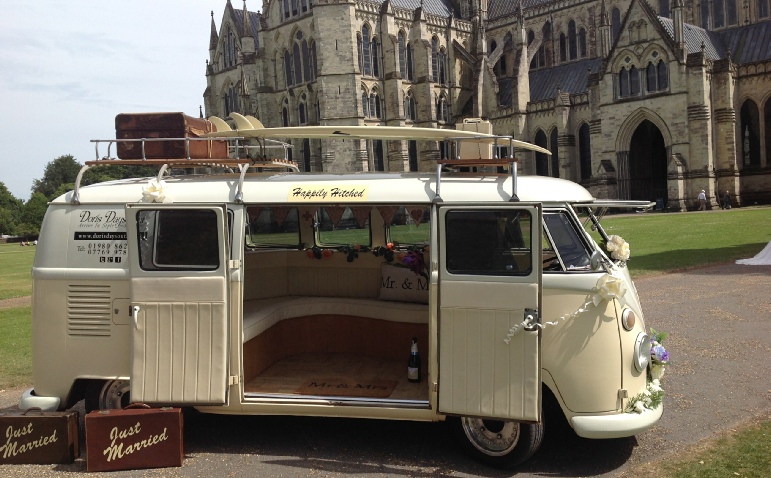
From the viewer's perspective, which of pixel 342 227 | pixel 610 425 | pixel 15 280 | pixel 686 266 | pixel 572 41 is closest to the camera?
pixel 610 425

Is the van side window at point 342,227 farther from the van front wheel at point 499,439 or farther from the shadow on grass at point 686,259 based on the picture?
the shadow on grass at point 686,259

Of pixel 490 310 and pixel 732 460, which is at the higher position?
pixel 490 310

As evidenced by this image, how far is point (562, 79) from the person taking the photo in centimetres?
5772

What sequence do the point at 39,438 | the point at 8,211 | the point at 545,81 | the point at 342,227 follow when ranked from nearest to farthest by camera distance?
the point at 39,438
the point at 342,227
the point at 545,81
the point at 8,211

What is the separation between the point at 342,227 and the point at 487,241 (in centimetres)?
311

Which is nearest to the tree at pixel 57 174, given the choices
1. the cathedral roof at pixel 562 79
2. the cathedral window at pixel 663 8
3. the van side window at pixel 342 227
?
the cathedral roof at pixel 562 79

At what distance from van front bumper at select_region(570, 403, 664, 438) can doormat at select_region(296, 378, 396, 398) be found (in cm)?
188

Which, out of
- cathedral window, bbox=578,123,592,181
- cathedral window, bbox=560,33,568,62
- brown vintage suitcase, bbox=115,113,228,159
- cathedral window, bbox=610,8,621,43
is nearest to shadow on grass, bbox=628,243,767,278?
brown vintage suitcase, bbox=115,113,228,159

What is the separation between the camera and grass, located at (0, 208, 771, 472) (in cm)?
608

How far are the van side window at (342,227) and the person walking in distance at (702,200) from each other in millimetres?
39011

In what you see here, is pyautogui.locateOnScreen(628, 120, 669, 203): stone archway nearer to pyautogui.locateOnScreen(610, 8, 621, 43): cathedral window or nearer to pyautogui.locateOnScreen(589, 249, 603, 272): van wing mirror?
pyautogui.locateOnScreen(610, 8, 621, 43): cathedral window

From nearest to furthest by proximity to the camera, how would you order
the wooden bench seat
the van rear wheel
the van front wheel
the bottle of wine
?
the van front wheel
the van rear wheel
the bottle of wine
the wooden bench seat

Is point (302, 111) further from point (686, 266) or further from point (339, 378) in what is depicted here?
point (339, 378)

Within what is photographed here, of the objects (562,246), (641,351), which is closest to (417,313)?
(562,246)
